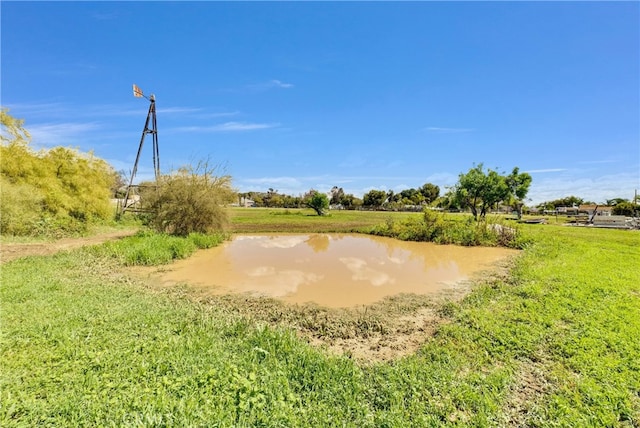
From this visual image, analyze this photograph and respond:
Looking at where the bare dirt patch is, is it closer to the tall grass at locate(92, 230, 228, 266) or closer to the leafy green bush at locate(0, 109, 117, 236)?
the tall grass at locate(92, 230, 228, 266)

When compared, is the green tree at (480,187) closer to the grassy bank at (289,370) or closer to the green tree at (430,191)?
the grassy bank at (289,370)

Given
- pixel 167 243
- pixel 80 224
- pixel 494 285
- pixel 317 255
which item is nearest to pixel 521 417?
pixel 494 285

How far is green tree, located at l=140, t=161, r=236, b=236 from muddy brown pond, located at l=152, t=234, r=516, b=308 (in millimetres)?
1848

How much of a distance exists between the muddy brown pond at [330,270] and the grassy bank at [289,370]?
210cm

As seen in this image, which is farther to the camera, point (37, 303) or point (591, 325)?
point (37, 303)

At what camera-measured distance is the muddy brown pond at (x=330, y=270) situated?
7.34 m

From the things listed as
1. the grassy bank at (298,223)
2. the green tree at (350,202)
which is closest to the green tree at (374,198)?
the green tree at (350,202)

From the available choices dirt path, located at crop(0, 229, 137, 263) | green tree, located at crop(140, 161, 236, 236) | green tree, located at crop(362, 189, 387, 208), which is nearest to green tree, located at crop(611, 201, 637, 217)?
green tree, located at crop(362, 189, 387, 208)

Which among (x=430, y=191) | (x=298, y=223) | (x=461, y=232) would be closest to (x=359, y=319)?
(x=461, y=232)

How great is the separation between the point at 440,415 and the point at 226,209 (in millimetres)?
14728

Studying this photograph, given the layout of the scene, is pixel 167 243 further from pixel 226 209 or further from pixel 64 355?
pixel 64 355

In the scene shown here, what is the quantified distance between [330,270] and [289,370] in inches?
243

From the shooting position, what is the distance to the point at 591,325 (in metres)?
4.54

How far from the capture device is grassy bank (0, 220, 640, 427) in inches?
103
